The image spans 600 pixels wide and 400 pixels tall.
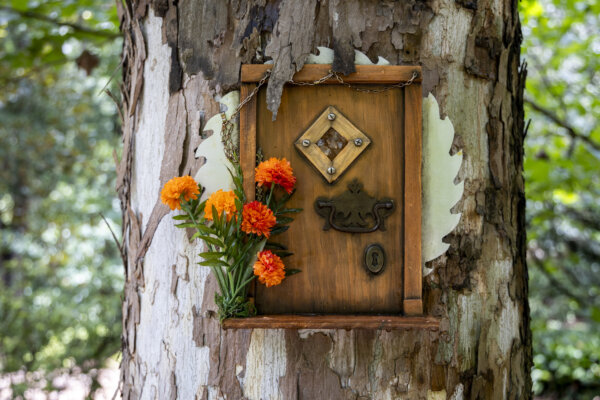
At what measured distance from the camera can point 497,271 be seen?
1604 millimetres

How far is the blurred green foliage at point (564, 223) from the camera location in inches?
186

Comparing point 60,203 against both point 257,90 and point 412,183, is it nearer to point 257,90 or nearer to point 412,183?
point 257,90

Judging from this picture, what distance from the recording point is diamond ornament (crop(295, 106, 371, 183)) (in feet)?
4.94

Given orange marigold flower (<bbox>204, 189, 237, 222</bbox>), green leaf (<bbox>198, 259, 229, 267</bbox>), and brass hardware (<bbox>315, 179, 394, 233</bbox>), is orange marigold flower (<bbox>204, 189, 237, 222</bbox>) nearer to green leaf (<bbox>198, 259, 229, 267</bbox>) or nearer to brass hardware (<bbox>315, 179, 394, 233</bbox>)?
green leaf (<bbox>198, 259, 229, 267</bbox>)

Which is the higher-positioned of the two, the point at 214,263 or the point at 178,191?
the point at 178,191

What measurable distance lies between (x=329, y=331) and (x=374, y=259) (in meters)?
0.25

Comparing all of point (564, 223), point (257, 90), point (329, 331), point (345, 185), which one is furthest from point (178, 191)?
point (564, 223)

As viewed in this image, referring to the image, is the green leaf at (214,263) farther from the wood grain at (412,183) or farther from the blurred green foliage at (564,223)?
the blurred green foliage at (564,223)

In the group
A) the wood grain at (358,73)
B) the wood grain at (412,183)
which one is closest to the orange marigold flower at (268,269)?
the wood grain at (412,183)

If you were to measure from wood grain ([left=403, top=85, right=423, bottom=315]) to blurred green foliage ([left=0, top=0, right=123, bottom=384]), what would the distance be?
2.51 meters

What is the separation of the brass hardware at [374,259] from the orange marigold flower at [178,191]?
53 cm

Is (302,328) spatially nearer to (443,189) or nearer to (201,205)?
(201,205)

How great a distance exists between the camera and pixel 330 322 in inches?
53.0

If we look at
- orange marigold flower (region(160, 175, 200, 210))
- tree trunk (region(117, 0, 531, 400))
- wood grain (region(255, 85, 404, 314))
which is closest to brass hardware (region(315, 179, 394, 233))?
wood grain (region(255, 85, 404, 314))
